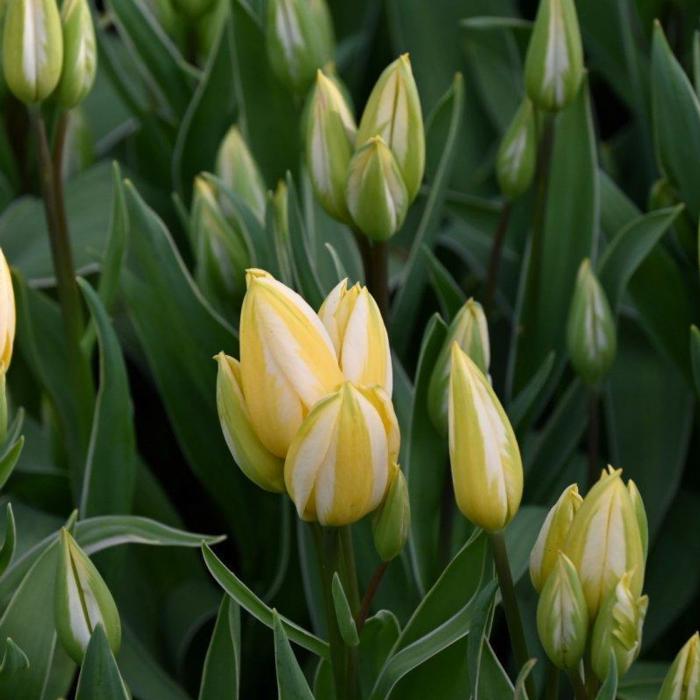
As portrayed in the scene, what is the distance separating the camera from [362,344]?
494 millimetres

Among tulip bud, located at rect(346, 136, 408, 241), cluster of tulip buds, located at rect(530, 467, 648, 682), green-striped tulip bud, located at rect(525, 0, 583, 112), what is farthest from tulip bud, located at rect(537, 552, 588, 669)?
green-striped tulip bud, located at rect(525, 0, 583, 112)

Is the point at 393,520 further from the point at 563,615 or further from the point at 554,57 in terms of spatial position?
the point at 554,57

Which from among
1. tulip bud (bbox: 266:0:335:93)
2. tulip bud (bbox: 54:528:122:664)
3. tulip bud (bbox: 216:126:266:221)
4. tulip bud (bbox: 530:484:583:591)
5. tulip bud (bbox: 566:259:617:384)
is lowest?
tulip bud (bbox: 566:259:617:384)

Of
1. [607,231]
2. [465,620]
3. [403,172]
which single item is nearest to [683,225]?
[607,231]

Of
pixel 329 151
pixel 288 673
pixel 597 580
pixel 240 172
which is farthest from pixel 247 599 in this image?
pixel 240 172

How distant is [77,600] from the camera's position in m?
0.54

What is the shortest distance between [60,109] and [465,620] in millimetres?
370

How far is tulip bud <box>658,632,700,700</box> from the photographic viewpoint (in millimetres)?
483

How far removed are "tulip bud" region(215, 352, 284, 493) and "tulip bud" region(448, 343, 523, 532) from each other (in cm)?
7

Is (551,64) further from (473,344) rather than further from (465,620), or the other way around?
(465,620)

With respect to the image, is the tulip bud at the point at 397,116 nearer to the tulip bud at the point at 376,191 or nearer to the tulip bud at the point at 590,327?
the tulip bud at the point at 376,191

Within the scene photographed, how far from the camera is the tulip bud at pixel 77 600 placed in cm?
54

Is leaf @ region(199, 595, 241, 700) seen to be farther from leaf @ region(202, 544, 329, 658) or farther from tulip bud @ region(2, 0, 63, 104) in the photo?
tulip bud @ region(2, 0, 63, 104)

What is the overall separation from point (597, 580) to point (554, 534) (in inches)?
1.0
